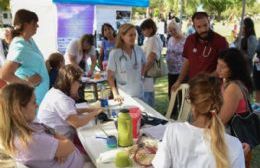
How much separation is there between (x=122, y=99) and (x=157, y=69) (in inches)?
54.6

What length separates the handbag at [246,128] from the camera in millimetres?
1982

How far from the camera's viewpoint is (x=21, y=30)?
2627 mm

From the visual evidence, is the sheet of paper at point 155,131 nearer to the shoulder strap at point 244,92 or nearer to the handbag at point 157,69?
the shoulder strap at point 244,92

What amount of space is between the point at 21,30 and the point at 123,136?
1.34 meters

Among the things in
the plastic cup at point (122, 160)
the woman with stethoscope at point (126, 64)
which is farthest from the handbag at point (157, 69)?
the plastic cup at point (122, 160)

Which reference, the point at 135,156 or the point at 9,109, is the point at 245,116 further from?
the point at 9,109

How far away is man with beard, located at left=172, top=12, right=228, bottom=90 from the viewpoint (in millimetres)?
3162

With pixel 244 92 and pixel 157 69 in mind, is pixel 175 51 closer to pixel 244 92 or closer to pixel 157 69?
pixel 157 69

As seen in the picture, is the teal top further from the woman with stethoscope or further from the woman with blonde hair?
the woman with blonde hair

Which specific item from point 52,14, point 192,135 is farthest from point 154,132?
point 52,14

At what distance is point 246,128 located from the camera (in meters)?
2.00

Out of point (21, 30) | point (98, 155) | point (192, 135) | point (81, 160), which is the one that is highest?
Answer: point (21, 30)

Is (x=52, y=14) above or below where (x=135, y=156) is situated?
above

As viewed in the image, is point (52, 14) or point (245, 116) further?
point (52, 14)
